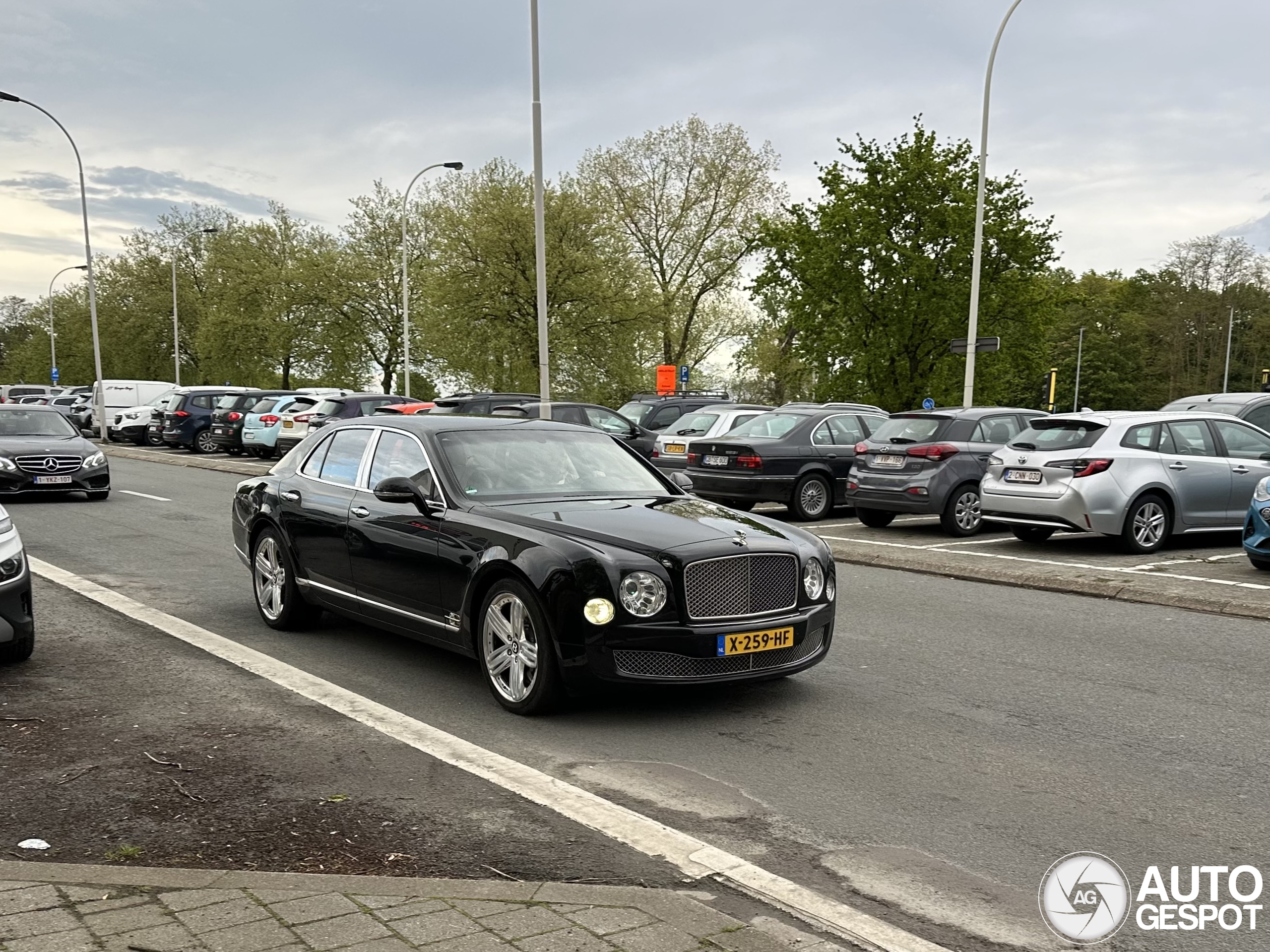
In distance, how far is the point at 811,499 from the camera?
16969 mm

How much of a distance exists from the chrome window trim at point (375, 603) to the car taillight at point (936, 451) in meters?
8.94

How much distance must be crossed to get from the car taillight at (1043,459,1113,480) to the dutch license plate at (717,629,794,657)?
24.5 ft

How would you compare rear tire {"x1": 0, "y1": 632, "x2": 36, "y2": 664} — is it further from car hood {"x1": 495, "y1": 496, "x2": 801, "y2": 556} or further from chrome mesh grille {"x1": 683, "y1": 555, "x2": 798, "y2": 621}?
chrome mesh grille {"x1": 683, "y1": 555, "x2": 798, "y2": 621}

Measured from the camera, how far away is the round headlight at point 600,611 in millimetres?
5633

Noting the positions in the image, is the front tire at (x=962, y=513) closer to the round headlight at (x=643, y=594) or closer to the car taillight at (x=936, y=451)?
the car taillight at (x=936, y=451)

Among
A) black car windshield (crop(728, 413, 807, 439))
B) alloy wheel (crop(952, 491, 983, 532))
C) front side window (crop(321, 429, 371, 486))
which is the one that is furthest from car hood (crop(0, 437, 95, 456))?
alloy wheel (crop(952, 491, 983, 532))

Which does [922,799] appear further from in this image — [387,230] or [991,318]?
[387,230]

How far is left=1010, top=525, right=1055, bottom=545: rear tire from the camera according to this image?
12.9 metres

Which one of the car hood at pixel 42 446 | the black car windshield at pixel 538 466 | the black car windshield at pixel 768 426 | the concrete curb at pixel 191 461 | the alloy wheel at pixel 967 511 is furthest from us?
the concrete curb at pixel 191 461

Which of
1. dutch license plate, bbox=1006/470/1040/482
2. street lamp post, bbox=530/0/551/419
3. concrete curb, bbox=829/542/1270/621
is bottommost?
concrete curb, bbox=829/542/1270/621

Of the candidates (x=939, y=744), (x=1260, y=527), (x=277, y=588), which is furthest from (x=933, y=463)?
(x=939, y=744)

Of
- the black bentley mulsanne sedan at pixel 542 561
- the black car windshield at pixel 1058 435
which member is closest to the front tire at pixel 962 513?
the black car windshield at pixel 1058 435

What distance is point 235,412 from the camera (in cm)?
3297

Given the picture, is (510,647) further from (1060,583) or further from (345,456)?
(1060,583)
